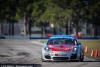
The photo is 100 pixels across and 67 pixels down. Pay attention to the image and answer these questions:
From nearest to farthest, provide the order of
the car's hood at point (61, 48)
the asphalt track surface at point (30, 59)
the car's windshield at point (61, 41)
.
A: the asphalt track surface at point (30, 59) < the car's hood at point (61, 48) < the car's windshield at point (61, 41)

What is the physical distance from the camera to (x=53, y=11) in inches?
2598

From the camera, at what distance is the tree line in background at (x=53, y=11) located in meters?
65.9

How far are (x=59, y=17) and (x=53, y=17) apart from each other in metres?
1.76

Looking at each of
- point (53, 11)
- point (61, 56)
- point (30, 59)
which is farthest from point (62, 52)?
point (53, 11)

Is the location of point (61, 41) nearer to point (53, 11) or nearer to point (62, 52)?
point (62, 52)

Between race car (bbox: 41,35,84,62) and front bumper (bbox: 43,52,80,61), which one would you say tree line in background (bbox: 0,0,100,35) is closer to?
race car (bbox: 41,35,84,62)

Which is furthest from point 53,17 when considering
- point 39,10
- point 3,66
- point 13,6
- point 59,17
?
point 3,66

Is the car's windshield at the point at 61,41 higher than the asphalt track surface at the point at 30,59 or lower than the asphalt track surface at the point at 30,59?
higher

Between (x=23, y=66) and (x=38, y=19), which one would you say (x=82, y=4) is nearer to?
(x=38, y=19)

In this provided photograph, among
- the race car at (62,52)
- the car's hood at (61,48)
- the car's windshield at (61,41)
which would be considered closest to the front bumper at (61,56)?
the race car at (62,52)

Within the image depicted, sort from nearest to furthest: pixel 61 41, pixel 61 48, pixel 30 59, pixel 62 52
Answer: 1. pixel 62 52
2. pixel 61 48
3. pixel 61 41
4. pixel 30 59

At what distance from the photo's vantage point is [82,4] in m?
67.1

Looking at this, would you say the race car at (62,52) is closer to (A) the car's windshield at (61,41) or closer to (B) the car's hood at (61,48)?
(B) the car's hood at (61,48)

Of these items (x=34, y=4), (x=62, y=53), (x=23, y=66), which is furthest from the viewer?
(x=34, y=4)
